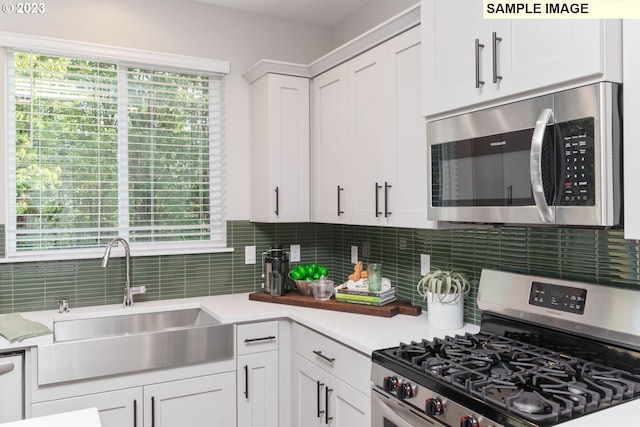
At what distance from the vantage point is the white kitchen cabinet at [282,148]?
112 inches

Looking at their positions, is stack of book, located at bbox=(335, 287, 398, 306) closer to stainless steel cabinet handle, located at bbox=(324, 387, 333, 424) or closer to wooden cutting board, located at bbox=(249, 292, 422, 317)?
wooden cutting board, located at bbox=(249, 292, 422, 317)

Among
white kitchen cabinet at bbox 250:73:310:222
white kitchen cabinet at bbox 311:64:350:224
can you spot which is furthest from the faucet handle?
white kitchen cabinet at bbox 311:64:350:224

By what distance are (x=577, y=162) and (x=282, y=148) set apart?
179 centimetres

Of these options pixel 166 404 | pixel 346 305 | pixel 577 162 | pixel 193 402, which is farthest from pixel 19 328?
pixel 577 162

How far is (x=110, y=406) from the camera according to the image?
2.13m

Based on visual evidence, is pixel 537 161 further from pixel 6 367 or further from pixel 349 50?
pixel 6 367

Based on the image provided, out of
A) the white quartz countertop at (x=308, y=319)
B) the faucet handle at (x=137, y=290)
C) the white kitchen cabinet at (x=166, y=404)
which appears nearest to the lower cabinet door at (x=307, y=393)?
the white quartz countertop at (x=308, y=319)

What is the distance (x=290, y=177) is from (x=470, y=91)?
140 centimetres

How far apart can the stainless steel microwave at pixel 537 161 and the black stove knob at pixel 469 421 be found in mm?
602

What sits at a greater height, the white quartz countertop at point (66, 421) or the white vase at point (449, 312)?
the white vase at point (449, 312)

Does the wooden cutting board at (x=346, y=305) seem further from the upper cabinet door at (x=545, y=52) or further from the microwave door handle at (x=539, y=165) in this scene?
the upper cabinet door at (x=545, y=52)

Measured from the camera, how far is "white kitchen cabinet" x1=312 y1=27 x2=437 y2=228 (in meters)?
2.10

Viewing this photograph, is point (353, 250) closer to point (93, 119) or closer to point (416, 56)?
point (416, 56)

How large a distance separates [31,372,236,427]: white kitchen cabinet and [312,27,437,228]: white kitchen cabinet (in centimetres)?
108
